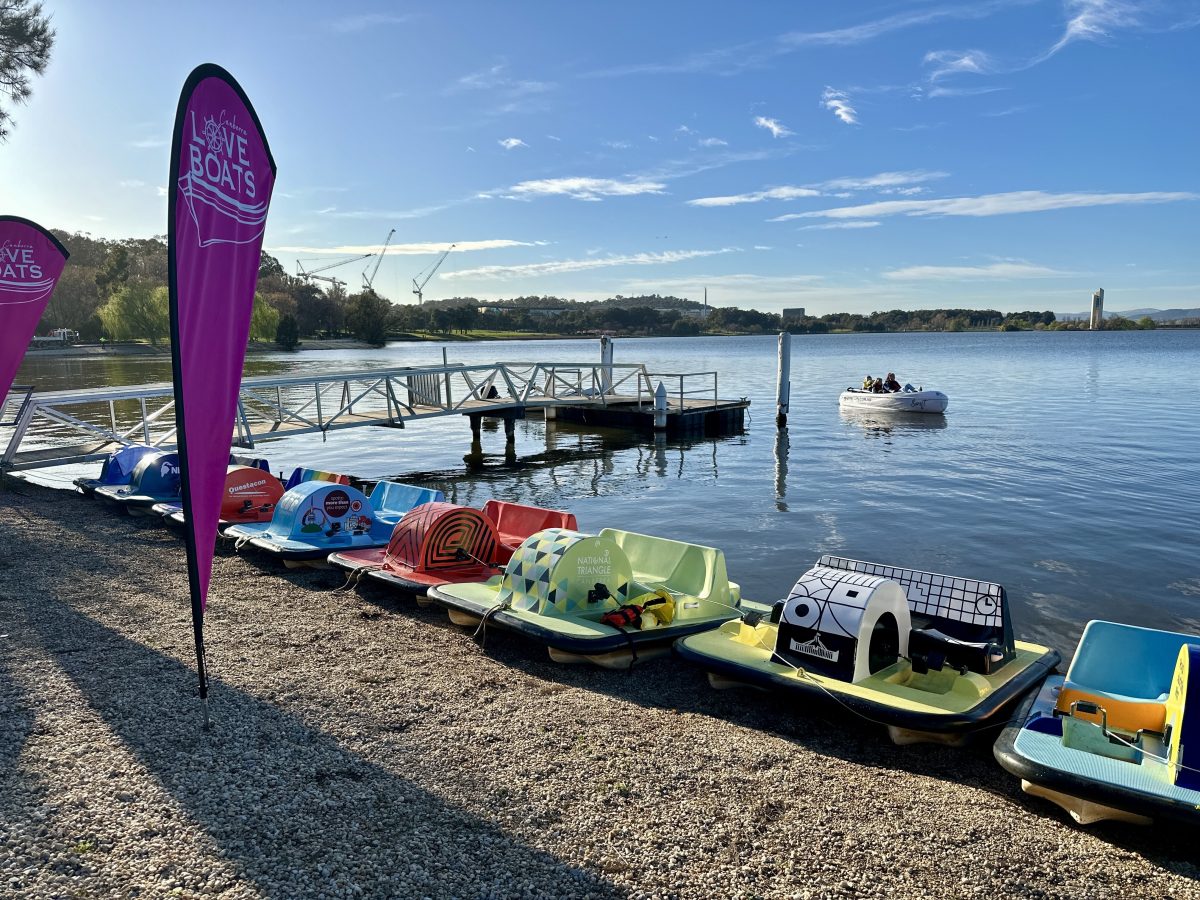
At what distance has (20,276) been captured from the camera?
1173cm

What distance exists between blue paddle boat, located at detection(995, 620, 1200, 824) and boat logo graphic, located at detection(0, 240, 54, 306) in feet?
43.7

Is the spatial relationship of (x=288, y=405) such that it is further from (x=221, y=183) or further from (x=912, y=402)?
(x=221, y=183)

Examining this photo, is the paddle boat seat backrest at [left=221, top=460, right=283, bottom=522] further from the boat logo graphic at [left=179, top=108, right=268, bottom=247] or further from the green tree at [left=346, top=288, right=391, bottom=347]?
the green tree at [left=346, top=288, right=391, bottom=347]

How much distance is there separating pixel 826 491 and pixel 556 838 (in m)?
16.5

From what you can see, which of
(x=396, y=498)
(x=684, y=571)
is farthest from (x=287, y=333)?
(x=684, y=571)

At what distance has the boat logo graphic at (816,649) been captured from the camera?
21.9ft

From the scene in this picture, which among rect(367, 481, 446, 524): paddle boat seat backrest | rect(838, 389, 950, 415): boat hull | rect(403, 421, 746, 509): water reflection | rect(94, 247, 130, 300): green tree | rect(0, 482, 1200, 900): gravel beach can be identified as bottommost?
rect(403, 421, 746, 509): water reflection

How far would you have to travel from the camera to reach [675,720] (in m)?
6.34

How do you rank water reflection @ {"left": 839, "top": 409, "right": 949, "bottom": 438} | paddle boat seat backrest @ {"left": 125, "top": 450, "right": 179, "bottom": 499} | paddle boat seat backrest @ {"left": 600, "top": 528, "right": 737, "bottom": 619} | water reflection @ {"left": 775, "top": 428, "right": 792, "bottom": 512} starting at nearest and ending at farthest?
paddle boat seat backrest @ {"left": 600, "top": 528, "right": 737, "bottom": 619} < paddle boat seat backrest @ {"left": 125, "top": 450, "right": 179, "bottom": 499} < water reflection @ {"left": 775, "top": 428, "right": 792, "bottom": 512} < water reflection @ {"left": 839, "top": 409, "right": 949, "bottom": 438}

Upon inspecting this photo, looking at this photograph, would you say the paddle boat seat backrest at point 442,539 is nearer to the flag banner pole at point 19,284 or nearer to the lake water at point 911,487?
the lake water at point 911,487

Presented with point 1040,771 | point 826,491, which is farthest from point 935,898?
point 826,491

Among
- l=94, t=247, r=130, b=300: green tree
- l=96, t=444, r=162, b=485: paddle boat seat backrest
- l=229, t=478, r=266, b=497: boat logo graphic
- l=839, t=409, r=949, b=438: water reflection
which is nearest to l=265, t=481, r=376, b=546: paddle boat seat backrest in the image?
l=229, t=478, r=266, b=497: boat logo graphic

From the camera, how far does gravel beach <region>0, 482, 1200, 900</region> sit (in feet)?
13.4

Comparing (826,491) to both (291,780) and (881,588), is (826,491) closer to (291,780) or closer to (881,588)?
(881,588)
